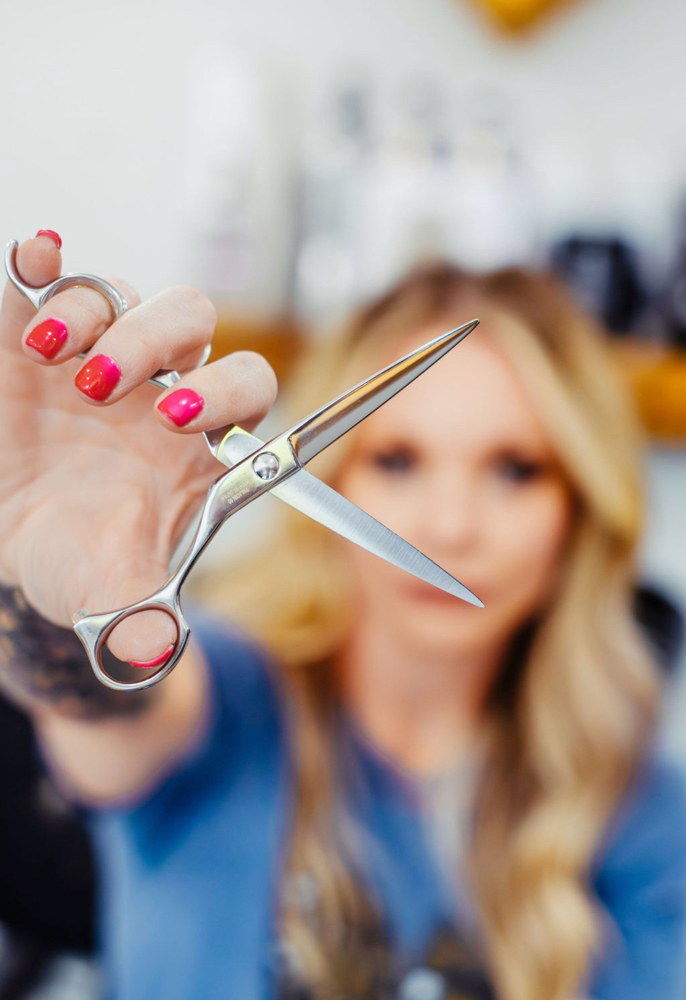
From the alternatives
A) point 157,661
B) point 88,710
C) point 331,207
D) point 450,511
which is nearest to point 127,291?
point 157,661

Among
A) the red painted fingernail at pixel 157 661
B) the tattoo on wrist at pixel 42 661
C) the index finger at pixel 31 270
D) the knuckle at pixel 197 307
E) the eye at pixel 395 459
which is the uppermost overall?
the index finger at pixel 31 270

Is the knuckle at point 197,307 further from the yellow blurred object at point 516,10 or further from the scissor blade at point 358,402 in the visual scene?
the yellow blurred object at point 516,10

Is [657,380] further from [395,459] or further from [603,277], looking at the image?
[395,459]

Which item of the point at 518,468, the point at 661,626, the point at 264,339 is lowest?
the point at 661,626

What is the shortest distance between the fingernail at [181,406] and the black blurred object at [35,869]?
0.52 metres

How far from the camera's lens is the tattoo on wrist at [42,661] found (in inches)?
12.9

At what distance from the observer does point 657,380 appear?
0.82 metres

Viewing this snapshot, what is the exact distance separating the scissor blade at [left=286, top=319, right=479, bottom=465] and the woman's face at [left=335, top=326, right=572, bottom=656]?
0.36 meters

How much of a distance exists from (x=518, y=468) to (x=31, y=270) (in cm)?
55

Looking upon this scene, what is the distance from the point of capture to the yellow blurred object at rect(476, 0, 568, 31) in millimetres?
827

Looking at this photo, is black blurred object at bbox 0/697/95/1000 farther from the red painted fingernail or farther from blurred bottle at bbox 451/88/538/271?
blurred bottle at bbox 451/88/538/271

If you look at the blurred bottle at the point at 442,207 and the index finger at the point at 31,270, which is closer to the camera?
the index finger at the point at 31,270

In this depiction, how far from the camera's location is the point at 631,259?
837 mm

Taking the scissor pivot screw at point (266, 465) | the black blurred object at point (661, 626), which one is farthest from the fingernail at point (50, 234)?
the black blurred object at point (661, 626)
